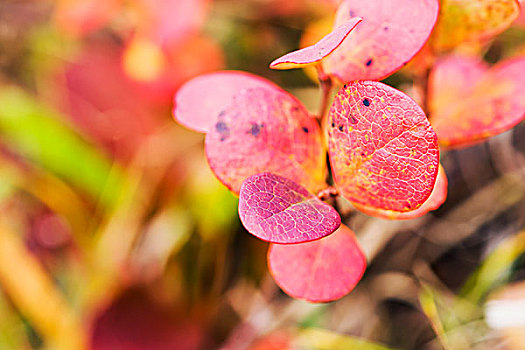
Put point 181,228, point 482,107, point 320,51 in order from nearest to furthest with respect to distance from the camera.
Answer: point 320,51, point 482,107, point 181,228

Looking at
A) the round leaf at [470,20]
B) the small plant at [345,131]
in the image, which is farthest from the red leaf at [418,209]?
the round leaf at [470,20]

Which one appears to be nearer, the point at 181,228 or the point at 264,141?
the point at 264,141

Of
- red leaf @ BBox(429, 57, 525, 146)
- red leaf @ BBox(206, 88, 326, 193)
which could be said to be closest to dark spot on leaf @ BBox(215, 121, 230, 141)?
red leaf @ BBox(206, 88, 326, 193)

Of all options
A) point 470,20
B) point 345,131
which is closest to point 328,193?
point 345,131

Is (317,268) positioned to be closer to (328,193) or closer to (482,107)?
(328,193)

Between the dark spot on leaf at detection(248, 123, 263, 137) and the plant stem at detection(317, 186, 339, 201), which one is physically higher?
the dark spot on leaf at detection(248, 123, 263, 137)

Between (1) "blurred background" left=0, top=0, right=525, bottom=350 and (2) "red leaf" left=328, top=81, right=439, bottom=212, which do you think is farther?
(1) "blurred background" left=0, top=0, right=525, bottom=350

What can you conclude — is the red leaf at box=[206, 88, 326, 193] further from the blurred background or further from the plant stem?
the blurred background
